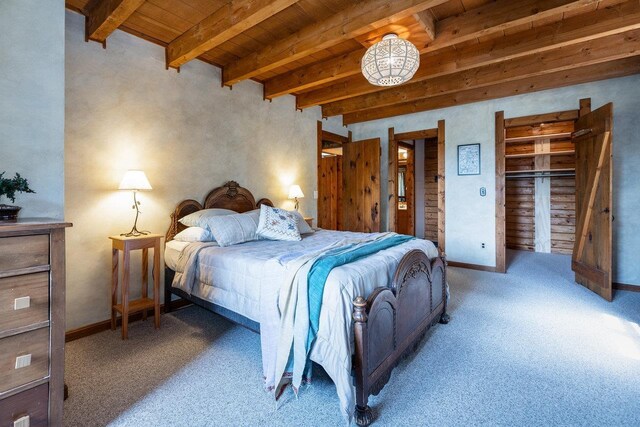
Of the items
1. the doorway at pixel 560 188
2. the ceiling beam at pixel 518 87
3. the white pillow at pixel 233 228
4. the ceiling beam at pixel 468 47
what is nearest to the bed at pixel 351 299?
the white pillow at pixel 233 228

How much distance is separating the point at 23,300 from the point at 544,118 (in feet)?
18.3

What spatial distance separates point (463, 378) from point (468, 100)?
13.3ft

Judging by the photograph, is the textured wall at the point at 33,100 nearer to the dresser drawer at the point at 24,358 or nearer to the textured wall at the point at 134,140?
the dresser drawer at the point at 24,358

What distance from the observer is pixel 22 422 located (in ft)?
4.21

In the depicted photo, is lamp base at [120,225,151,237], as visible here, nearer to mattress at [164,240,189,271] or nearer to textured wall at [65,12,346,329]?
textured wall at [65,12,346,329]

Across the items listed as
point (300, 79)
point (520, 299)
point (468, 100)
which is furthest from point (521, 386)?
Answer: point (468, 100)

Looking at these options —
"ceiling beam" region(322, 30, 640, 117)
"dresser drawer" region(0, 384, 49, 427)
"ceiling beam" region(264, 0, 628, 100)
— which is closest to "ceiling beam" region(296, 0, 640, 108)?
"ceiling beam" region(264, 0, 628, 100)

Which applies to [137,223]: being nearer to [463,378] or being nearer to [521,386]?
[463,378]

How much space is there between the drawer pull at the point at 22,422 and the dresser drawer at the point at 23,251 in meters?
0.65

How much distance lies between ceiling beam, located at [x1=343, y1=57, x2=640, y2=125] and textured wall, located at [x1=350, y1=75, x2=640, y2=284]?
6.6 inches

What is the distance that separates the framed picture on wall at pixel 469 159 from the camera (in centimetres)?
469

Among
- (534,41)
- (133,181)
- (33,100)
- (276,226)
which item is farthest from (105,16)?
(534,41)

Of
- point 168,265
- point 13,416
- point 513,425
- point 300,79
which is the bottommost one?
point 513,425

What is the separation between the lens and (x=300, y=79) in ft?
12.4
